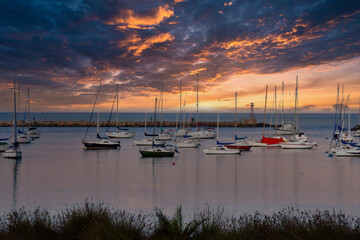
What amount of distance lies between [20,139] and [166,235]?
69.5 meters

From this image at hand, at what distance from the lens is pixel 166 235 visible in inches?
364

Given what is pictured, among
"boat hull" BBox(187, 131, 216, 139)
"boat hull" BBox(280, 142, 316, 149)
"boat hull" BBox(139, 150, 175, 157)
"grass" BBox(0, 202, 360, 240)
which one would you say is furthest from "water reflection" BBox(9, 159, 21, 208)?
"boat hull" BBox(187, 131, 216, 139)

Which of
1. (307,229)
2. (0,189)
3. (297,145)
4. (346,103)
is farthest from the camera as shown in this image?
(346,103)

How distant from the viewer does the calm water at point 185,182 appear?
2106 cm

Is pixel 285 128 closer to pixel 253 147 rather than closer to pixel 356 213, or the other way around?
pixel 253 147

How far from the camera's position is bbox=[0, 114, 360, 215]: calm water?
2106 cm

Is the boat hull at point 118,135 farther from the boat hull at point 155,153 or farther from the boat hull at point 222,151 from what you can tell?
the boat hull at point 222,151

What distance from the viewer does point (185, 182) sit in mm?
28422

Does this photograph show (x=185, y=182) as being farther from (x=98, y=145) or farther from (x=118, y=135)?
(x=118, y=135)

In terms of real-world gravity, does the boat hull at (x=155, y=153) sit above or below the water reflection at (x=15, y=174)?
above

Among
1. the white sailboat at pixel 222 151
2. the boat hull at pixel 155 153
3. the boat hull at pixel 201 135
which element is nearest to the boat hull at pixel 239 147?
the white sailboat at pixel 222 151

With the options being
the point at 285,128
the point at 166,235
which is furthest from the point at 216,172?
the point at 285,128

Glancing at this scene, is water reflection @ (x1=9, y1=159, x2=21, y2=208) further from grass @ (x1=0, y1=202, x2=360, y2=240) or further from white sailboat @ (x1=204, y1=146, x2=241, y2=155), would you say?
white sailboat @ (x1=204, y1=146, x2=241, y2=155)

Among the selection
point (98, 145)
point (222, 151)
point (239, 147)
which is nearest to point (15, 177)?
point (98, 145)
